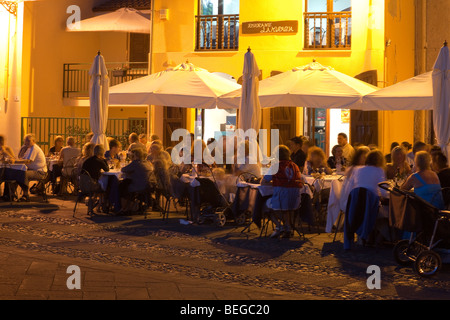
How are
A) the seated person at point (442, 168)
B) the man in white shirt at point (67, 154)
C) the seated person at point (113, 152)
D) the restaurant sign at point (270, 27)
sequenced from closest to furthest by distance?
1. the seated person at point (442, 168)
2. the seated person at point (113, 152)
3. the man in white shirt at point (67, 154)
4. the restaurant sign at point (270, 27)

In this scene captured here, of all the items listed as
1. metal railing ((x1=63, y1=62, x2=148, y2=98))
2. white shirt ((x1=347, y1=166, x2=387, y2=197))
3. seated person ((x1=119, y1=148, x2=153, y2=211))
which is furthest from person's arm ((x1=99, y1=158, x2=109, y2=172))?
metal railing ((x1=63, y1=62, x2=148, y2=98))

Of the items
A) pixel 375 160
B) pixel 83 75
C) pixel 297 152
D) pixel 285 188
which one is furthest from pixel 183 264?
pixel 83 75

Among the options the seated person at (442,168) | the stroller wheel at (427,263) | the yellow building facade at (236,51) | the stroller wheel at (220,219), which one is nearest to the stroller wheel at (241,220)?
the stroller wheel at (220,219)

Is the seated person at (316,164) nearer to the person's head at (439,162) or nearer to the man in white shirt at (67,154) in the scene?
the person's head at (439,162)

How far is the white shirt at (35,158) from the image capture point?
55.4 feet

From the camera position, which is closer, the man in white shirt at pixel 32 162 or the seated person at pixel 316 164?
the seated person at pixel 316 164

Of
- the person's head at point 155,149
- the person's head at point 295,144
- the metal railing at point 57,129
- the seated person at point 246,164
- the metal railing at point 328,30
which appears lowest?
the seated person at point 246,164

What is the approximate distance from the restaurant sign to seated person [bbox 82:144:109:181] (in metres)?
9.19

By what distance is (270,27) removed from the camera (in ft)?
75.8

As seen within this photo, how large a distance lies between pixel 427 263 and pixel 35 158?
981 centimetres

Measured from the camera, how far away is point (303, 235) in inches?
487

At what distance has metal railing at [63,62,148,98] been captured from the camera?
27.3 meters
